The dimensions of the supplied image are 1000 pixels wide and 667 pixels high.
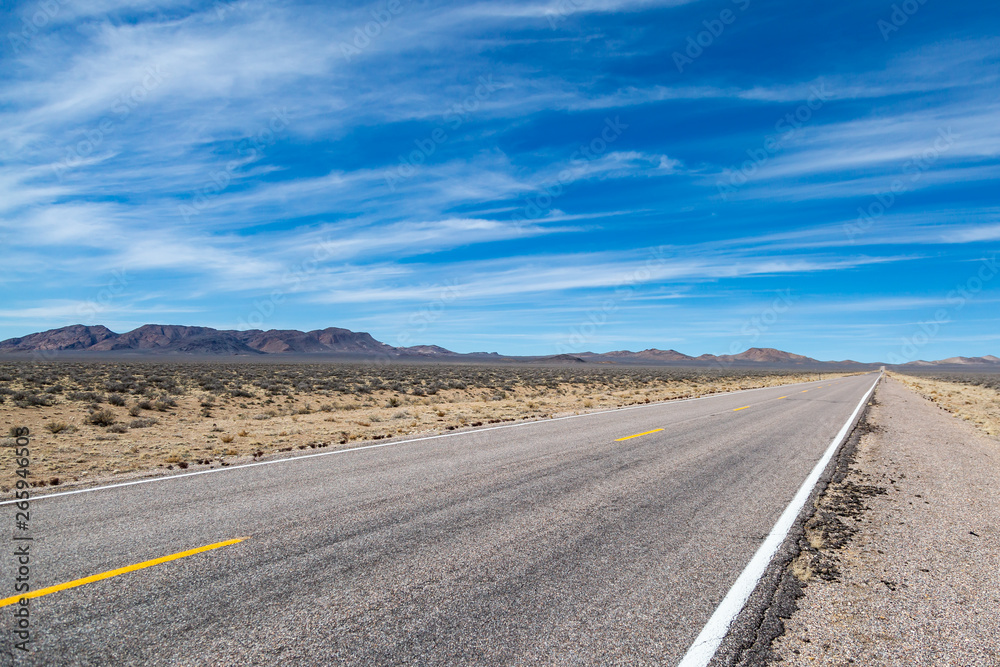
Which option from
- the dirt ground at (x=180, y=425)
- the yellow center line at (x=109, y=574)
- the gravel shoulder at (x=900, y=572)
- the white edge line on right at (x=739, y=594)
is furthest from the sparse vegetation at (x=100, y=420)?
the gravel shoulder at (x=900, y=572)

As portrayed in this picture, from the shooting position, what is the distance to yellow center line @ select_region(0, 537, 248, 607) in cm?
407

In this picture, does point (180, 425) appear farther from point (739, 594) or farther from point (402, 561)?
point (739, 594)

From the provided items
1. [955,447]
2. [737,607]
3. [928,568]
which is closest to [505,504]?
[737,607]

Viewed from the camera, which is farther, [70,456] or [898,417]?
[898,417]

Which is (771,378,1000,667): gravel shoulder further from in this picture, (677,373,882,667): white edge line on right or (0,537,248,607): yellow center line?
(0,537,248,607): yellow center line

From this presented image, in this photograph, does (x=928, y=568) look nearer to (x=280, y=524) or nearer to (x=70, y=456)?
(x=280, y=524)

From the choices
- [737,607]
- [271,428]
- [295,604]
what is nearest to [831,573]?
[737,607]

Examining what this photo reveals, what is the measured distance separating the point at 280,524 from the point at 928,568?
Result: 253 inches

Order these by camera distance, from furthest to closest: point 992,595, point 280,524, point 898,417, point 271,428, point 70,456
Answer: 1. point 898,417
2. point 271,428
3. point 70,456
4. point 280,524
5. point 992,595

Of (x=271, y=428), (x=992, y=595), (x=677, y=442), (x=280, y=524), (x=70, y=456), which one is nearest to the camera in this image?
(x=992, y=595)

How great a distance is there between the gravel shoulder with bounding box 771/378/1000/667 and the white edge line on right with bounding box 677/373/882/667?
26cm

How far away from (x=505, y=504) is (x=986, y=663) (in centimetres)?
448

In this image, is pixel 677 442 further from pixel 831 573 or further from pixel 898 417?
pixel 898 417

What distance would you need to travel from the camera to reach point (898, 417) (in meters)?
19.3
